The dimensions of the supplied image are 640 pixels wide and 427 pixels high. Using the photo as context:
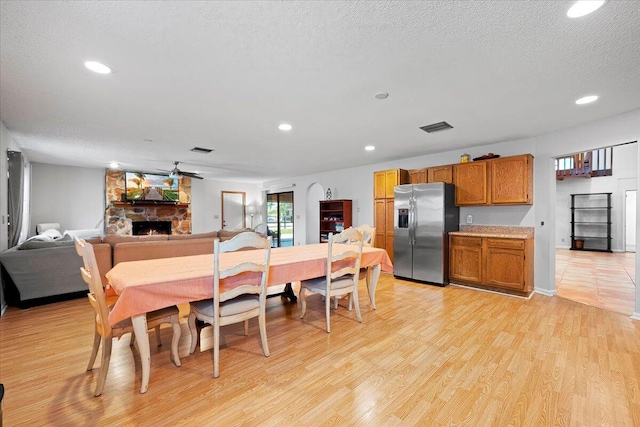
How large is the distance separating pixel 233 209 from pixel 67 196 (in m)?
4.41

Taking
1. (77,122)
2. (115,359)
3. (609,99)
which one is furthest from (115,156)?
(609,99)

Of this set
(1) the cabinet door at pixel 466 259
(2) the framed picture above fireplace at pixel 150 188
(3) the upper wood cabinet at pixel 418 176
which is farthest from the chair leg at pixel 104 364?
(2) the framed picture above fireplace at pixel 150 188

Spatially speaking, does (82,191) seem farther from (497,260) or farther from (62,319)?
(497,260)

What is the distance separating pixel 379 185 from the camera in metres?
5.80

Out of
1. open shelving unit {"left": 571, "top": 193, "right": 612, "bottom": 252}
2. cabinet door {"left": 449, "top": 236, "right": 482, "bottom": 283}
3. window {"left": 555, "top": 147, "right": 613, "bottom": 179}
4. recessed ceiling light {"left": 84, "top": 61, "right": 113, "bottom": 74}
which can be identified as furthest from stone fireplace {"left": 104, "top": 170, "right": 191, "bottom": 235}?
open shelving unit {"left": 571, "top": 193, "right": 612, "bottom": 252}

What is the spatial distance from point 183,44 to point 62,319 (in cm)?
347

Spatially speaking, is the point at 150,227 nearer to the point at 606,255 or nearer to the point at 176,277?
the point at 176,277

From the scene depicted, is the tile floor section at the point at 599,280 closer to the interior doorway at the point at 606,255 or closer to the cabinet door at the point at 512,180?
the interior doorway at the point at 606,255

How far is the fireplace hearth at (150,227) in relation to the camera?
7.62 meters

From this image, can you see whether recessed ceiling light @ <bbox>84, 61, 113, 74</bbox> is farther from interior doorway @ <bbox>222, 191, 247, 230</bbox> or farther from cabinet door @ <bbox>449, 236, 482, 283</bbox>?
interior doorway @ <bbox>222, 191, 247, 230</bbox>

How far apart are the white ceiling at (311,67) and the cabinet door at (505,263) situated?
1.69m

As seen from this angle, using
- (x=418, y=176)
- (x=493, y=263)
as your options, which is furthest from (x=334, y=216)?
(x=493, y=263)

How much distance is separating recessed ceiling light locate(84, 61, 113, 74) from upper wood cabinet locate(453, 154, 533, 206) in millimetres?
4947

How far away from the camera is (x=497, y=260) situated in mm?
4133
